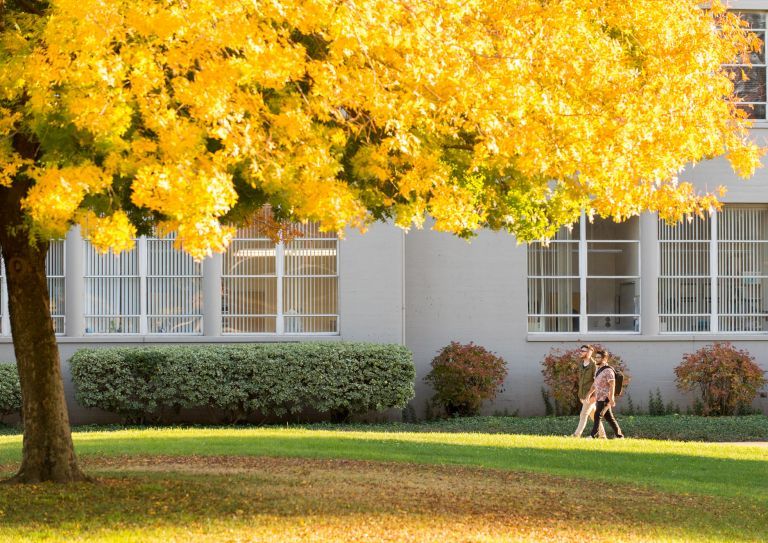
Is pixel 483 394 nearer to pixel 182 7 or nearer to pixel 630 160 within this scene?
pixel 630 160

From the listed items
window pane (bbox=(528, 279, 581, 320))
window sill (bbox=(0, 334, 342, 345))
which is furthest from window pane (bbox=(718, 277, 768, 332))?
window sill (bbox=(0, 334, 342, 345))

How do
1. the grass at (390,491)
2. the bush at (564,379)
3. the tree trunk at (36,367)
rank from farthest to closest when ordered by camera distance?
the bush at (564,379) < the tree trunk at (36,367) < the grass at (390,491)

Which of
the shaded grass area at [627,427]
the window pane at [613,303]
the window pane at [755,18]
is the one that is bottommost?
the shaded grass area at [627,427]

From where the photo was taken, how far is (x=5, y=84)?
7.86 m

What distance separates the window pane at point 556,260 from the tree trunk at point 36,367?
11.5 metres

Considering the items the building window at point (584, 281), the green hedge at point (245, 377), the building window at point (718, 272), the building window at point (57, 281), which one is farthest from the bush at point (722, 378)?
the building window at point (57, 281)

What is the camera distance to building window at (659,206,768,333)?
21.4 metres

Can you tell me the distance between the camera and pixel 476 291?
20797 mm

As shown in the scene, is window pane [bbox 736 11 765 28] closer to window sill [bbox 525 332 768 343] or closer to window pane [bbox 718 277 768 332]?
window pane [bbox 718 277 768 332]

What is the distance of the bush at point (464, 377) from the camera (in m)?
19.9

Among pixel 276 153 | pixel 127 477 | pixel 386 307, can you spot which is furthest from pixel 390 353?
pixel 276 153

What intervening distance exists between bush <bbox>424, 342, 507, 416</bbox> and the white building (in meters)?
0.49

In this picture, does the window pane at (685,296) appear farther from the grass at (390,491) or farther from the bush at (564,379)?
the grass at (390,491)

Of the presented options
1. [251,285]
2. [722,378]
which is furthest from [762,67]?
[251,285]
